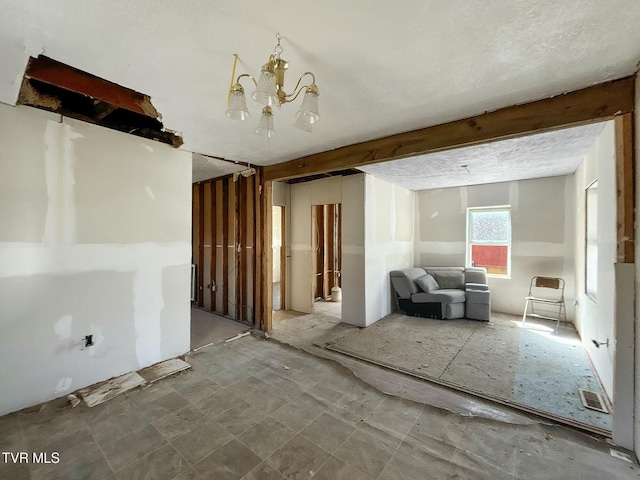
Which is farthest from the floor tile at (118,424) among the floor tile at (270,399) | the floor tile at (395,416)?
the floor tile at (395,416)

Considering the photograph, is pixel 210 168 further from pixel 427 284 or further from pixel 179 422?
pixel 427 284

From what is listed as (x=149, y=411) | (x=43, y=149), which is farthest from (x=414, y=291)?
(x=43, y=149)

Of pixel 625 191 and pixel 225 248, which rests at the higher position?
pixel 625 191

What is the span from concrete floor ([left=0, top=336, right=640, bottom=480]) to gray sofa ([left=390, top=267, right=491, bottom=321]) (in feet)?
7.94

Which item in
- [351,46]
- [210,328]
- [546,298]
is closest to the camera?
[351,46]

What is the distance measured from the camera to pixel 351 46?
4.76 ft

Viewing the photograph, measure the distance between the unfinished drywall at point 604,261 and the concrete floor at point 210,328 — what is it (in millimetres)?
3987

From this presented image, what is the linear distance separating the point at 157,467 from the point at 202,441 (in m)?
0.28

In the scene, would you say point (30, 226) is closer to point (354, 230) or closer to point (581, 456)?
point (354, 230)

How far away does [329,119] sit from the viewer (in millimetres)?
2365

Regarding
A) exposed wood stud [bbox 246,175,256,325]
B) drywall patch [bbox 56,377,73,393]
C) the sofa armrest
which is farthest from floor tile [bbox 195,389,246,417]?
the sofa armrest

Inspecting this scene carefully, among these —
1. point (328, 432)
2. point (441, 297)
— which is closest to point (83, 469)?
point (328, 432)

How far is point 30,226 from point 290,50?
253cm

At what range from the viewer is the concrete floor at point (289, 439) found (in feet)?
5.26
